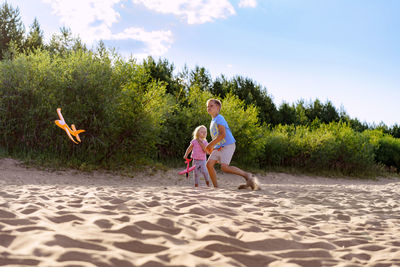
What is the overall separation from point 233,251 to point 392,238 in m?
2.05

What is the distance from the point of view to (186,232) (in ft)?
10.3

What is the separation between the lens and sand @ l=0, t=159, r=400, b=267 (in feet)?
8.19

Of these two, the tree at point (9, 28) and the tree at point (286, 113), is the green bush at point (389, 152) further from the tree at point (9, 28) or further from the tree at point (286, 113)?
the tree at point (9, 28)

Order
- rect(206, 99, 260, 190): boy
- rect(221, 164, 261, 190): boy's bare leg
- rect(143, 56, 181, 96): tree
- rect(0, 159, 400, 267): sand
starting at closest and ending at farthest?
rect(0, 159, 400, 267): sand → rect(206, 99, 260, 190): boy → rect(221, 164, 261, 190): boy's bare leg → rect(143, 56, 181, 96): tree

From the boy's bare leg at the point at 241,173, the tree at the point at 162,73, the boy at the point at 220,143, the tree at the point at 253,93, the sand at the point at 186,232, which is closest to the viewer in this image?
the sand at the point at 186,232

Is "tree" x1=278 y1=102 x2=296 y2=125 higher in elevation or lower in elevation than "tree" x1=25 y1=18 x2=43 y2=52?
lower

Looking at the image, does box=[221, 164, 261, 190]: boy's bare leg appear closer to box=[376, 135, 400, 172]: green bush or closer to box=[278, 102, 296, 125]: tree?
box=[376, 135, 400, 172]: green bush

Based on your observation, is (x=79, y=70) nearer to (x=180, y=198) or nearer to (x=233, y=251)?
(x=180, y=198)

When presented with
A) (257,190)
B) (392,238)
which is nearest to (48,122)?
(257,190)

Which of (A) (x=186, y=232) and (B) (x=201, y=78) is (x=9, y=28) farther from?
(A) (x=186, y=232)

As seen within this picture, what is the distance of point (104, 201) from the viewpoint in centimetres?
443

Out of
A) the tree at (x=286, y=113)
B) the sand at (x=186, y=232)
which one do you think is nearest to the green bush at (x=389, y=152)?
the tree at (x=286, y=113)

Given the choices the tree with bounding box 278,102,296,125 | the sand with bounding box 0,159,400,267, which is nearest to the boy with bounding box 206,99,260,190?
the sand with bounding box 0,159,400,267

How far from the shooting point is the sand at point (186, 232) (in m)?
2.50
